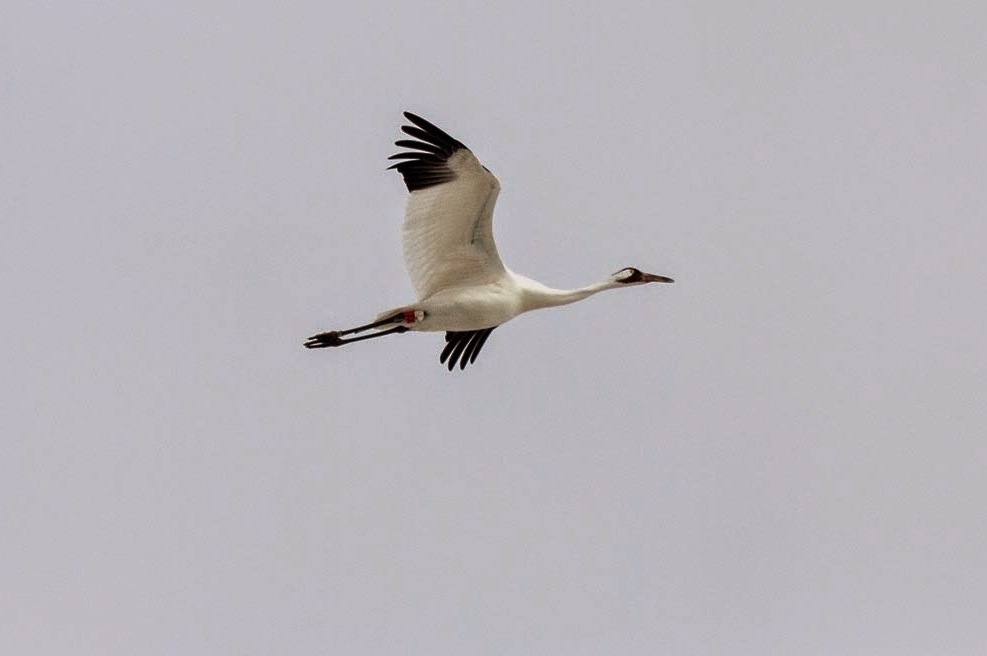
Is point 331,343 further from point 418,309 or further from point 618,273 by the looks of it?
point 618,273

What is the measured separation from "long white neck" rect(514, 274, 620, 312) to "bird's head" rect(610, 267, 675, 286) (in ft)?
2.14

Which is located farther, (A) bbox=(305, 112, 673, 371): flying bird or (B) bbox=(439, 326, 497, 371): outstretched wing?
(B) bbox=(439, 326, 497, 371): outstretched wing

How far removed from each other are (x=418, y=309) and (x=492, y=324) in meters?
1.20

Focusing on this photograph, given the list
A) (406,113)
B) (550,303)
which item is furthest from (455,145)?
(550,303)

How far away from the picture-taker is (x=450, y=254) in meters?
36.4

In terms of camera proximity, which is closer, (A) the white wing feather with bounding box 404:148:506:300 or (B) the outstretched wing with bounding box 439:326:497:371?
(A) the white wing feather with bounding box 404:148:506:300

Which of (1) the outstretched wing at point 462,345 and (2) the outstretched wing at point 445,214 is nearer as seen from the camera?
(2) the outstretched wing at point 445,214

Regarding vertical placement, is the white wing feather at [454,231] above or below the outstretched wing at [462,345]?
above

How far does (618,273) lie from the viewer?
38250mm

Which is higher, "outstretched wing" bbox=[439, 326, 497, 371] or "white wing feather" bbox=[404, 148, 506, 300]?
"white wing feather" bbox=[404, 148, 506, 300]

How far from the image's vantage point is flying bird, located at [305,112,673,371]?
3544 cm

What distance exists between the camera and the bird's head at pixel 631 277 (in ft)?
125

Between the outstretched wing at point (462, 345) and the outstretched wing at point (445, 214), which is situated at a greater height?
the outstretched wing at point (445, 214)

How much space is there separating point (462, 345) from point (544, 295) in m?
2.53
